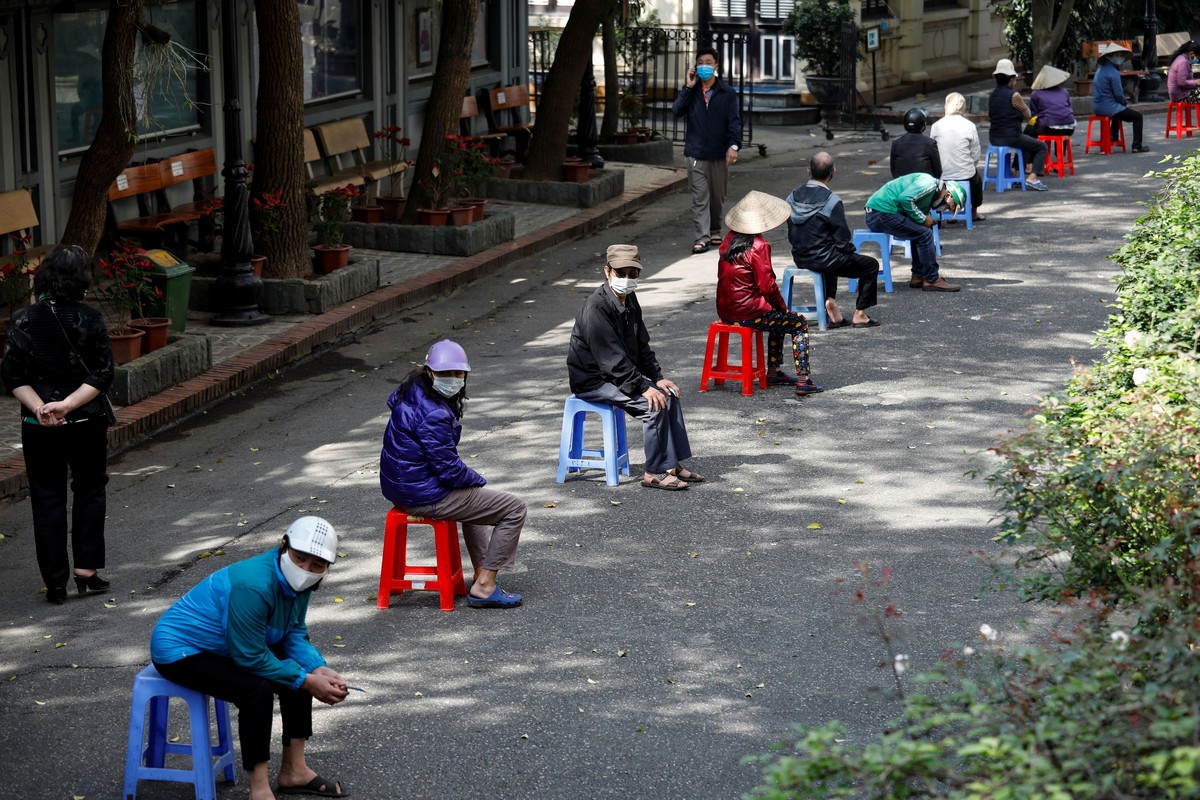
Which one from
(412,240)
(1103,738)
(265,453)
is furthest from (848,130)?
(1103,738)

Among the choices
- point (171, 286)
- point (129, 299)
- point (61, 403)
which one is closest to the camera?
point (61, 403)

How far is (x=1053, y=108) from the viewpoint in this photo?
71.2 ft

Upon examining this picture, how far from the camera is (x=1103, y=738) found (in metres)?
3.93

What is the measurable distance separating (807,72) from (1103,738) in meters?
26.3

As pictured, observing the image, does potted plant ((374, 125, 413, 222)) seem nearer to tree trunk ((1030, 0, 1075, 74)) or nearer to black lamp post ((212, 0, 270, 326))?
black lamp post ((212, 0, 270, 326))

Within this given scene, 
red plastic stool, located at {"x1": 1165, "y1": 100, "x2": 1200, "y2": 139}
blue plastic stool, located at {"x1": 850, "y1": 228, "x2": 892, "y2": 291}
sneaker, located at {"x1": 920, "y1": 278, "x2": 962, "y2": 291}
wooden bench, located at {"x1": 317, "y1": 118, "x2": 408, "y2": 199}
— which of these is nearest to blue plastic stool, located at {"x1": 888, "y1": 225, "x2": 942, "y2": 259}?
blue plastic stool, located at {"x1": 850, "y1": 228, "x2": 892, "y2": 291}

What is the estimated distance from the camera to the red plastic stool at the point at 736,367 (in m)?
12.2

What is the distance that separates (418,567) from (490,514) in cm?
54

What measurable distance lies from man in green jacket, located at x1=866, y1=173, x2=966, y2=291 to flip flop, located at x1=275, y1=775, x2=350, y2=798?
33.8ft

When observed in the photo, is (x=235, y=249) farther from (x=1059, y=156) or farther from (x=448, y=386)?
(x=1059, y=156)

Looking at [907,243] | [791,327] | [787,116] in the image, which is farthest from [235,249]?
[787,116]

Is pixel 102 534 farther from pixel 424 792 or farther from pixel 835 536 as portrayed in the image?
pixel 835 536

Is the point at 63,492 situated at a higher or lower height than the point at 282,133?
lower

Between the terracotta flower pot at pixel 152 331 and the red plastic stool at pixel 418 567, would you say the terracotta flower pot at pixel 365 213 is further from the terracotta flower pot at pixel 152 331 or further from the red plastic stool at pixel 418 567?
the red plastic stool at pixel 418 567
